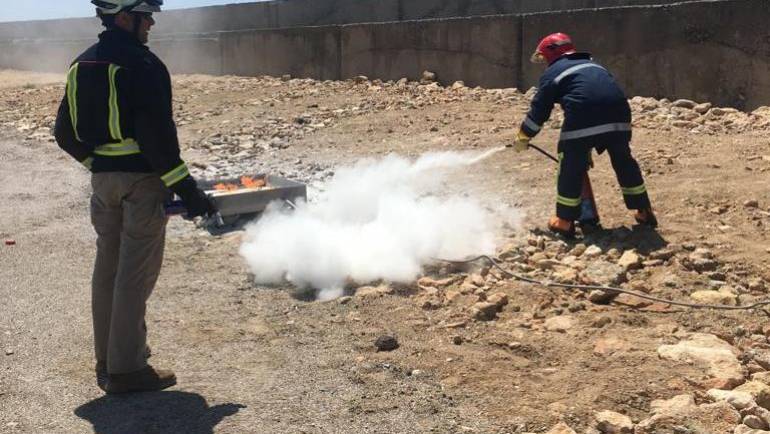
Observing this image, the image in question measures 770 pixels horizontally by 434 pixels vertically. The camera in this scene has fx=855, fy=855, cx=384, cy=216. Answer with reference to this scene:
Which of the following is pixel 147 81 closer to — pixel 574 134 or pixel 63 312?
pixel 63 312

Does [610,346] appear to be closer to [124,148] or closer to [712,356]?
[712,356]

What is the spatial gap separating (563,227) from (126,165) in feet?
10.7

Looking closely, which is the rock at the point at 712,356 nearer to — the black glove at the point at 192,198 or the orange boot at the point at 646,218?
the orange boot at the point at 646,218

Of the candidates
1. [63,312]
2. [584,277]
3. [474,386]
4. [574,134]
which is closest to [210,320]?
[63,312]

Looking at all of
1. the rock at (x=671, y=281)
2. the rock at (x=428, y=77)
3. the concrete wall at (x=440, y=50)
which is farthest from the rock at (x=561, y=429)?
the rock at (x=428, y=77)

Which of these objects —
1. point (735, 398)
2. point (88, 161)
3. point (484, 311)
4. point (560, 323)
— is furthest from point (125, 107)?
point (735, 398)

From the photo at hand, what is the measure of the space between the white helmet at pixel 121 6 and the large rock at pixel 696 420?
8.57ft

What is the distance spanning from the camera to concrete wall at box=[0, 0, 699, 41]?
47.5 feet

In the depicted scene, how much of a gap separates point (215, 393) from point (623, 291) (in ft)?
7.55

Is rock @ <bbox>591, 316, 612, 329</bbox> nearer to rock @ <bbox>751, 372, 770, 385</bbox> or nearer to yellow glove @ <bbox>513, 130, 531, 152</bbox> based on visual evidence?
rock @ <bbox>751, 372, 770, 385</bbox>

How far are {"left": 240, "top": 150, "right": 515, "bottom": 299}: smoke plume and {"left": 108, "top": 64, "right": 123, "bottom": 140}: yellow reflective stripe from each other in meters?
1.96

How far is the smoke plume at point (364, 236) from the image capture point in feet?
17.7

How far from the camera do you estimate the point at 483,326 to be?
4605 mm

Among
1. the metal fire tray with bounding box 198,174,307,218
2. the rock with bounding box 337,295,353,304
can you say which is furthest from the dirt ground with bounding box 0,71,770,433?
the metal fire tray with bounding box 198,174,307,218
